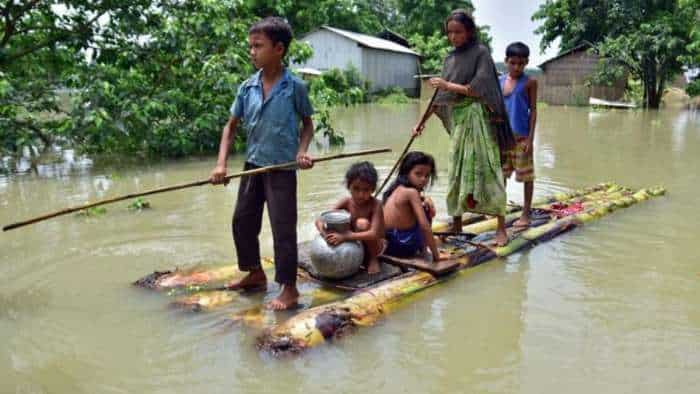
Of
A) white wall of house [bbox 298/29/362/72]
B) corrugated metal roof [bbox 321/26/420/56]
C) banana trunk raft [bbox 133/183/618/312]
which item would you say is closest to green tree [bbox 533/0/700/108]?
corrugated metal roof [bbox 321/26/420/56]

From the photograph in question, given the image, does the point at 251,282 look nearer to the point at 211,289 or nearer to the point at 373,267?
the point at 211,289

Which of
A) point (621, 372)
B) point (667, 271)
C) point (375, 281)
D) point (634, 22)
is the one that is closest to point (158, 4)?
point (375, 281)

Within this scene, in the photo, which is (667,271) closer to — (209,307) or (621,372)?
(621,372)

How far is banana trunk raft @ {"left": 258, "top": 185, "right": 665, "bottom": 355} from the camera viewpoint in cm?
309

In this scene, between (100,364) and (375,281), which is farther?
(375,281)

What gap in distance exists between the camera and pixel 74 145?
9078mm

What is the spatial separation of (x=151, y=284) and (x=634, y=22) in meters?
23.8

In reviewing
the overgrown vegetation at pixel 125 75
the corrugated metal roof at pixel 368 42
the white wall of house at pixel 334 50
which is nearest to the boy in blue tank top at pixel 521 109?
the overgrown vegetation at pixel 125 75

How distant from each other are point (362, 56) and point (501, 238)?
76.9ft

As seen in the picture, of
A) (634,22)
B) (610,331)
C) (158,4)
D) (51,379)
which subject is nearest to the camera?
(51,379)

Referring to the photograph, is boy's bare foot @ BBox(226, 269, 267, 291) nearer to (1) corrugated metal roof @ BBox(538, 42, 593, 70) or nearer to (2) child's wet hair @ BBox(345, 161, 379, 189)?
(2) child's wet hair @ BBox(345, 161, 379, 189)

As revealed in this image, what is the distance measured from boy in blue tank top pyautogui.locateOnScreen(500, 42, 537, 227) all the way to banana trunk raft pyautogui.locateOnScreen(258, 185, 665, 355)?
320 mm

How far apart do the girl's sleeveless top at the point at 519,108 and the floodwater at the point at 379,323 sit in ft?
3.19

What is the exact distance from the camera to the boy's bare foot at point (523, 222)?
5141 mm
